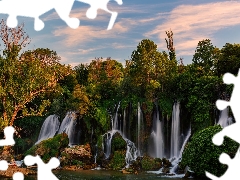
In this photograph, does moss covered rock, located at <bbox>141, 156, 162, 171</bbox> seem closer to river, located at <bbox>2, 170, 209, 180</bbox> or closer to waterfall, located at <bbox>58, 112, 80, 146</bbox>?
river, located at <bbox>2, 170, 209, 180</bbox>

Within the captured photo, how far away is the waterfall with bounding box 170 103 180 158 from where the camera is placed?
2108 centimetres

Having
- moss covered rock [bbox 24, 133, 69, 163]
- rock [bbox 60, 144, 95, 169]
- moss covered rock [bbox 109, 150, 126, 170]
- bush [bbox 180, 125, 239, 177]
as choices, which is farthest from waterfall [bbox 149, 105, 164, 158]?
bush [bbox 180, 125, 239, 177]

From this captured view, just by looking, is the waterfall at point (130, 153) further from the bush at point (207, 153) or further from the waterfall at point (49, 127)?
the waterfall at point (49, 127)

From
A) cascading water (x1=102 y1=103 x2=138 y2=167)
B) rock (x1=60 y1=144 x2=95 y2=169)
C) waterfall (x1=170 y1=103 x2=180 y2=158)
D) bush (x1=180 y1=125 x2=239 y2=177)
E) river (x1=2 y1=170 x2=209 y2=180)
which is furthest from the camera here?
waterfall (x1=170 y1=103 x2=180 y2=158)

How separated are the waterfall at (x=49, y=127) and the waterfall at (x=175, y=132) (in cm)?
883

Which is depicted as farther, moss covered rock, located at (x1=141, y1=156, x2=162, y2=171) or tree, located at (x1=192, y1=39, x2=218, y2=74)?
tree, located at (x1=192, y1=39, x2=218, y2=74)

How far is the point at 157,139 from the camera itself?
72.9 feet

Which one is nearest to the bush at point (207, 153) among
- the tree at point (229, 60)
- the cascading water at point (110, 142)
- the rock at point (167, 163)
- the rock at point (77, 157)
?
the rock at point (167, 163)

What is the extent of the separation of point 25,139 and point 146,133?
10067 mm

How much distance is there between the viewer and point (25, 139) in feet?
87.7

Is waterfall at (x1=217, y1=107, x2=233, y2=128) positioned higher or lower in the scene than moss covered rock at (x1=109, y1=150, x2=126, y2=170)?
higher

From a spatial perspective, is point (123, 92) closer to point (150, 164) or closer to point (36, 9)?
point (150, 164)

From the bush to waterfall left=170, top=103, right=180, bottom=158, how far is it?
233 inches

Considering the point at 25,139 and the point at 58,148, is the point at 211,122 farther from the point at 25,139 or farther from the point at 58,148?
the point at 25,139
